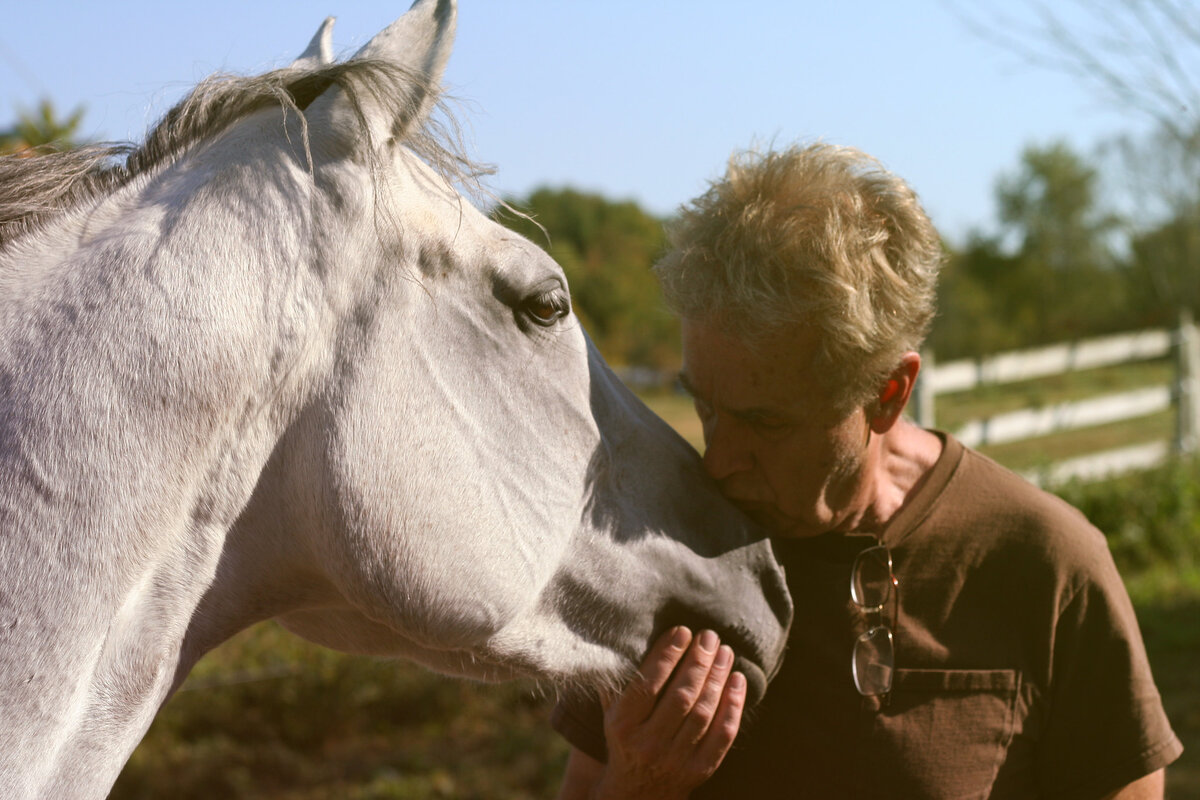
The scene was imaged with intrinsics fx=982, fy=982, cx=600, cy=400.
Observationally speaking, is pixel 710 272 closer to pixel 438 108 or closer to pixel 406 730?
pixel 438 108

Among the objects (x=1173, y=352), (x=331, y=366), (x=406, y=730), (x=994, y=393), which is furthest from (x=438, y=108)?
(x=994, y=393)

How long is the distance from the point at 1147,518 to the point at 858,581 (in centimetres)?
622

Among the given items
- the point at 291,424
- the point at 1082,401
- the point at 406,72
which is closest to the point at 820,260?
the point at 406,72

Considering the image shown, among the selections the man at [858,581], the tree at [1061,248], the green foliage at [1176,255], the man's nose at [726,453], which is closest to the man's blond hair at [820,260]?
the man at [858,581]

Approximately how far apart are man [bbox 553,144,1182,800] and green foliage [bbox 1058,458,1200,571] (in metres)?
5.59

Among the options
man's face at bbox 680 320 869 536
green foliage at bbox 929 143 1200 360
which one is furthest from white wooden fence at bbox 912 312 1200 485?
green foliage at bbox 929 143 1200 360

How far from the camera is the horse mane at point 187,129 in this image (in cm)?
135

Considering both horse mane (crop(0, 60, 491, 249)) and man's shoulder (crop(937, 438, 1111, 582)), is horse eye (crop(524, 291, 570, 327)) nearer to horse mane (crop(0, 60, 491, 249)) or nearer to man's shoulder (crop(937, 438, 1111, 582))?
horse mane (crop(0, 60, 491, 249))

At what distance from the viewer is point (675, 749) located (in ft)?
5.55

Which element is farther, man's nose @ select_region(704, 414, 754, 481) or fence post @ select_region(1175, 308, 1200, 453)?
fence post @ select_region(1175, 308, 1200, 453)

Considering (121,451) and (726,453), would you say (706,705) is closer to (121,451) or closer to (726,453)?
(726,453)

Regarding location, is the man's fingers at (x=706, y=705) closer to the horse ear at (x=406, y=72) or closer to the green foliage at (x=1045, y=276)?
the horse ear at (x=406, y=72)

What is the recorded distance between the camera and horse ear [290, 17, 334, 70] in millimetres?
1597

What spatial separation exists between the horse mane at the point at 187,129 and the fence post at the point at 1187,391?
9420 millimetres
